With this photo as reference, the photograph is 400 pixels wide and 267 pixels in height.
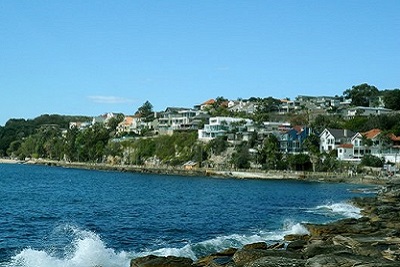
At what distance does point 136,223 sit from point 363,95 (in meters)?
137

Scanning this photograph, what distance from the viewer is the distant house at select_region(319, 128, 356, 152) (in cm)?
11488

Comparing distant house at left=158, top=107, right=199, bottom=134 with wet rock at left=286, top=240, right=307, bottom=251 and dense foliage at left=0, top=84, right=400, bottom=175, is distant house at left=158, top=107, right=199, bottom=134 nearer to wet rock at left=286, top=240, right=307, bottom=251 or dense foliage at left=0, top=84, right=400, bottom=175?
dense foliage at left=0, top=84, right=400, bottom=175

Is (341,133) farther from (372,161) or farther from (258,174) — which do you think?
(258,174)

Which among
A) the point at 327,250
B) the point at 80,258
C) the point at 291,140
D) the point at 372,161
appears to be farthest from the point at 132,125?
the point at 327,250

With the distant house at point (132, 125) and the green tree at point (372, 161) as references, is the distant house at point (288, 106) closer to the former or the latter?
the distant house at point (132, 125)

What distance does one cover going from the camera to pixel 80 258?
23.0 meters

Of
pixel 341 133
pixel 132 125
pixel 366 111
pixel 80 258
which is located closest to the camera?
pixel 80 258

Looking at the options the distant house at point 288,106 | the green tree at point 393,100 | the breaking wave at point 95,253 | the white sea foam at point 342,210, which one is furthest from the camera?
the distant house at point 288,106

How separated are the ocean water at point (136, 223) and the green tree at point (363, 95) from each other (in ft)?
340

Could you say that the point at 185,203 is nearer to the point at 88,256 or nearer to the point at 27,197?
the point at 27,197

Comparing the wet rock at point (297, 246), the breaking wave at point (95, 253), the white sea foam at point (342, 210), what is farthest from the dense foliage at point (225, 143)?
the wet rock at point (297, 246)

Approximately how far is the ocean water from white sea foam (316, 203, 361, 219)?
85 millimetres

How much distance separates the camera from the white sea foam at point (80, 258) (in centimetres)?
2209

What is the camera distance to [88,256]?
23.1m
